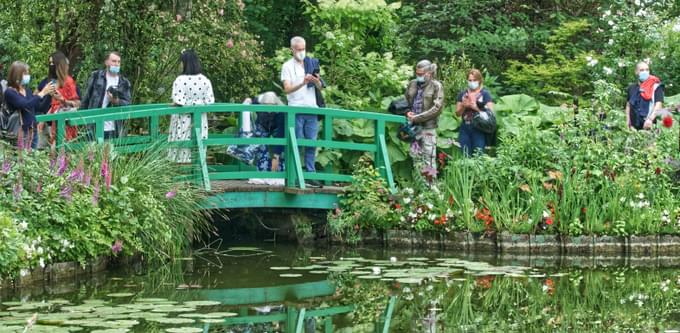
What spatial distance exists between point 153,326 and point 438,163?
6.91 metres

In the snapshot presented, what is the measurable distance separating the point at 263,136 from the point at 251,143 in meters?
0.47

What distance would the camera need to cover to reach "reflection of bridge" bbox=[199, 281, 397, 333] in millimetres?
9812

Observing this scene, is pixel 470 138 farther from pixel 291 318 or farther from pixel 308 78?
pixel 291 318

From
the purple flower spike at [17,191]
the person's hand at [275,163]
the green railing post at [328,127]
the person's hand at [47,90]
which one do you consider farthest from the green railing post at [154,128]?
the purple flower spike at [17,191]

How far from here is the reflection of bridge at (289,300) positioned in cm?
981

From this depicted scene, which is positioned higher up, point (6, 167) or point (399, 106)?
point (399, 106)

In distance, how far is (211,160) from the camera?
16.2 m

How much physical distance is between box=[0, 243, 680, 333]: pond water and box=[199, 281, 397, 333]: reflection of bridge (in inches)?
0.7

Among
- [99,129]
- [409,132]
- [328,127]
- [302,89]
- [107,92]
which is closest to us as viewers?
[99,129]

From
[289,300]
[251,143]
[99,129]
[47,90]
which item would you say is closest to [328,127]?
[251,143]

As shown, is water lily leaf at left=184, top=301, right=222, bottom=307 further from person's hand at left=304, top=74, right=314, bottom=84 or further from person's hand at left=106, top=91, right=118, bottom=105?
person's hand at left=106, top=91, right=118, bottom=105

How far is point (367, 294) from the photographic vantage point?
1114 cm

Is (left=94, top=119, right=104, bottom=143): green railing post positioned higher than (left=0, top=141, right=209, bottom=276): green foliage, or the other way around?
(left=94, top=119, right=104, bottom=143): green railing post

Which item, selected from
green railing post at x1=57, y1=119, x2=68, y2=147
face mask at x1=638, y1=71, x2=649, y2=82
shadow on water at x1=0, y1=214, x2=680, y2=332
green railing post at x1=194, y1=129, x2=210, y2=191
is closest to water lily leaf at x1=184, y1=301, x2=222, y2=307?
shadow on water at x1=0, y1=214, x2=680, y2=332
